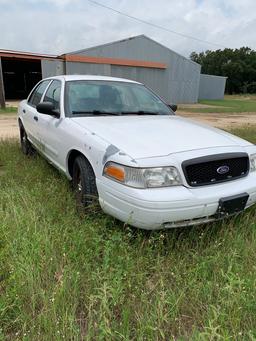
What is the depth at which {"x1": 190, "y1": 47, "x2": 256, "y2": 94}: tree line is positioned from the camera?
70188 mm

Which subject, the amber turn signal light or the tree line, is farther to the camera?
the tree line

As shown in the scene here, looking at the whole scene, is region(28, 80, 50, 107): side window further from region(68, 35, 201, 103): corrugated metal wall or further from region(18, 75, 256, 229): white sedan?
region(68, 35, 201, 103): corrugated metal wall

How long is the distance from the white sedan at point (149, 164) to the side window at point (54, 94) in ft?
0.63

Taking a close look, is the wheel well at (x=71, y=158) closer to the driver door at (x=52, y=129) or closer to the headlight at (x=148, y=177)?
the driver door at (x=52, y=129)

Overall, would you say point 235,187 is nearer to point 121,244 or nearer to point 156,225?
point 156,225

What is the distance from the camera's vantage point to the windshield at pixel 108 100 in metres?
4.07

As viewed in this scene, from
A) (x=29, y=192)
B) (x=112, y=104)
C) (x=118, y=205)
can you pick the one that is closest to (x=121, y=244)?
(x=118, y=205)

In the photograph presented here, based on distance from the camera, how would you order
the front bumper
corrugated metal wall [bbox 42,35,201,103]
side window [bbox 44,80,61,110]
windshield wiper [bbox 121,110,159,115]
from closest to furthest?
the front bumper → windshield wiper [bbox 121,110,159,115] → side window [bbox 44,80,61,110] → corrugated metal wall [bbox 42,35,201,103]

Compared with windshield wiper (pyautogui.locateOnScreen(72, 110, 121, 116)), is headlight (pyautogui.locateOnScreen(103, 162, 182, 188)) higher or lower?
lower

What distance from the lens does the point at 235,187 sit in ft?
9.66

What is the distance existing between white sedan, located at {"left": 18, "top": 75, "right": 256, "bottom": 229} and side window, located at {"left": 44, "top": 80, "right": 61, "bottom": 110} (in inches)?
7.5

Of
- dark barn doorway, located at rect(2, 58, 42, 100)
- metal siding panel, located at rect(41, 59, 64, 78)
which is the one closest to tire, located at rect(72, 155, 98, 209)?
metal siding panel, located at rect(41, 59, 64, 78)

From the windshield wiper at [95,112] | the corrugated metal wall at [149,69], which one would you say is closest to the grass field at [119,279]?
the windshield wiper at [95,112]

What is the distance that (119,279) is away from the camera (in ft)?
7.72
